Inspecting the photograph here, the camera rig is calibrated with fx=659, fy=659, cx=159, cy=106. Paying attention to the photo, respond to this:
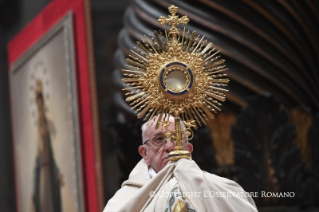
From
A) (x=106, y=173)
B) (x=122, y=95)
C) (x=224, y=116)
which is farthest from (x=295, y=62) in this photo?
(x=106, y=173)

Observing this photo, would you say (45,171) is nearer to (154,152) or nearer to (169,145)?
(154,152)

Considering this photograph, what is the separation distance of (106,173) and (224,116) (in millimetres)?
2004

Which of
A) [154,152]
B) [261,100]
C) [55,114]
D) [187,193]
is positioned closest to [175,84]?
[187,193]

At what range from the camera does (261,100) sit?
24.1 feet

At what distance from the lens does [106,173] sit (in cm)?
884

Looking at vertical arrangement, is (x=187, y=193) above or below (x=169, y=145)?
below

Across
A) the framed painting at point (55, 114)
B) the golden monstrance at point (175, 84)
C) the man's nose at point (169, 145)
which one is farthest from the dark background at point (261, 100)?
the golden monstrance at point (175, 84)

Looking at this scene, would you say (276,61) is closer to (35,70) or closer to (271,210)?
(271,210)

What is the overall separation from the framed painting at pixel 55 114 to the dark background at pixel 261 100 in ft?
2.73

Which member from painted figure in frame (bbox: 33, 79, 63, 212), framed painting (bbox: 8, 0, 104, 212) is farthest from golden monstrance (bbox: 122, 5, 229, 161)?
painted figure in frame (bbox: 33, 79, 63, 212)

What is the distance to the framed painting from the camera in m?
9.05

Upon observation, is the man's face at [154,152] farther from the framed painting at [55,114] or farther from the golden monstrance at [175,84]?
the framed painting at [55,114]

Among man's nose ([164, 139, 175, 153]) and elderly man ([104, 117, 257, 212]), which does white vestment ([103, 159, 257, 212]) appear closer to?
elderly man ([104, 117, 257, 212])

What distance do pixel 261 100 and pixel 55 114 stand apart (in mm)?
3652
